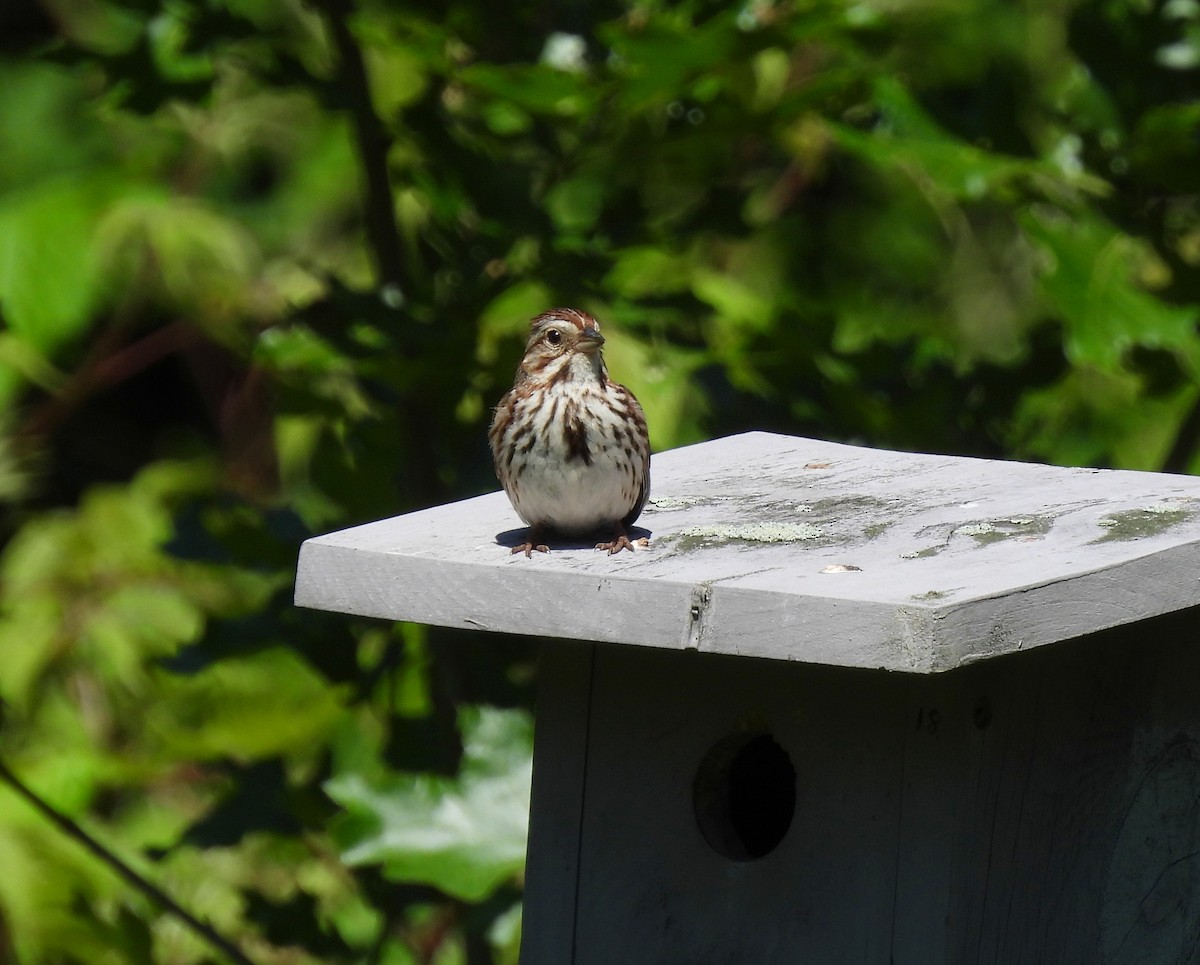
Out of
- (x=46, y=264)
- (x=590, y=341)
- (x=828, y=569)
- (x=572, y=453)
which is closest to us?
(x=828, y=569)

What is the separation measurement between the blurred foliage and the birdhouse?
1.70 feet

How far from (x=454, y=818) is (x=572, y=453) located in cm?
79

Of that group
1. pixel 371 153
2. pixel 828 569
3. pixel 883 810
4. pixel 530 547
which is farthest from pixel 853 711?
pixel 371 153

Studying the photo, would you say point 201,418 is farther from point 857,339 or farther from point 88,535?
point 857,339

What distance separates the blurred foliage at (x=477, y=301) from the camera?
2949mm

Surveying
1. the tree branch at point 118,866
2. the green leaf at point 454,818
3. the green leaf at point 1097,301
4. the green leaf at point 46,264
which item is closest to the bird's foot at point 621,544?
the green leaf at point 454,818

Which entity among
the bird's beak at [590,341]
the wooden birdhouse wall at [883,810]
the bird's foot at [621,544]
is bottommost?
the wooden birdhouse wall at [883,810]

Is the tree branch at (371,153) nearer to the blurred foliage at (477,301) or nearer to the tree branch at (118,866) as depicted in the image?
the blurred foliage at (477,301)

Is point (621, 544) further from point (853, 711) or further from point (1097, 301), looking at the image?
point (1097, 301)

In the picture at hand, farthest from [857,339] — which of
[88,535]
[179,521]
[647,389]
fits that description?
[88,535]

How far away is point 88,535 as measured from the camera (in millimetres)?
4566

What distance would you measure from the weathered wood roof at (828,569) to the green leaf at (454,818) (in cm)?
51

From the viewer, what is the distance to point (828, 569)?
1841mm

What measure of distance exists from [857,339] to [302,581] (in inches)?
64.1
